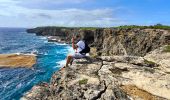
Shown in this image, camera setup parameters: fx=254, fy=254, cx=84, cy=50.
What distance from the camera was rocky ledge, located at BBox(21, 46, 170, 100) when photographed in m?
13.1

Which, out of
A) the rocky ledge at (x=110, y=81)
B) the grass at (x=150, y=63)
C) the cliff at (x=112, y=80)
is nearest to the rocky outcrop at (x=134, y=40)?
the grass at (x=150, y=63)

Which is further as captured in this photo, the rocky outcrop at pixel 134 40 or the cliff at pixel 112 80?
the rocky outcrop at pixel 134 40

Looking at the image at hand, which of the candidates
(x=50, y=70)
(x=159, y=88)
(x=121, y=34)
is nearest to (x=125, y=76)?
(x=159, y=88)

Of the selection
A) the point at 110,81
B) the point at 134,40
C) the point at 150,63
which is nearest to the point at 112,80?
the point at 110,81

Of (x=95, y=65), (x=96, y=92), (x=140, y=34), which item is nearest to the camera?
(x=96, y=92)

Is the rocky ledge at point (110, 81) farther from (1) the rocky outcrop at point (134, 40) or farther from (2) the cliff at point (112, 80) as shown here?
(1) the rocky outcrop at point (134, 40)

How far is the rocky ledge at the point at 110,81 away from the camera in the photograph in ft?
43.1

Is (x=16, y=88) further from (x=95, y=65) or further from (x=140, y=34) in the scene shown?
(x=140, y=34)

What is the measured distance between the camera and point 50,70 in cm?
6072

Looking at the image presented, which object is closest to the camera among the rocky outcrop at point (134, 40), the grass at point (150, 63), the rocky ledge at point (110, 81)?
the rocky ledge at point (110, 81)

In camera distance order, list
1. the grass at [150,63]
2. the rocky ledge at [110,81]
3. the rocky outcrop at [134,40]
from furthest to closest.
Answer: the rocky outcrop at [134,40] < the grass at [150,63] < the rocky ledge at [110,81]

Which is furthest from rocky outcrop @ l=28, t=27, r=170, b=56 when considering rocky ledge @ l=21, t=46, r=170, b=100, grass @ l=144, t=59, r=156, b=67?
rocky ledge @ l=21, t=46, r=170, b=100

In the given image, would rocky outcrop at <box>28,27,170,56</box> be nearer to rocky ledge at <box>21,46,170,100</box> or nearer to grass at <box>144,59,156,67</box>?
grass at <box>144,59,156,67</box>

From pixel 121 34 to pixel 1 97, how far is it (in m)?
45.7
